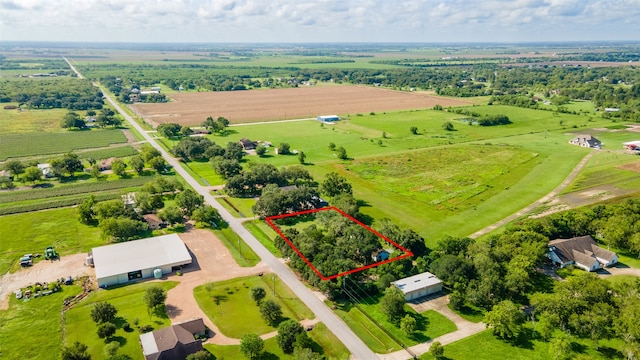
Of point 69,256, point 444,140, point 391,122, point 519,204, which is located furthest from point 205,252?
point 391,122

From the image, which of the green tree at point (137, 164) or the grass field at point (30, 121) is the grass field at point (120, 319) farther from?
the grass field at point (30, 121)

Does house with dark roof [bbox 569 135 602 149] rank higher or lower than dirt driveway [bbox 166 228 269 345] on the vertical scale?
higher

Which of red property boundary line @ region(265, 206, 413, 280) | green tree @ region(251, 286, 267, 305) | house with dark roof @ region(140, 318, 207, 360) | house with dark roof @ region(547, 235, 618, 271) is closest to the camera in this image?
house with dark roof @ region(140, 318, 207, 360)

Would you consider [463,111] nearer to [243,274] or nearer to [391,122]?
[391,122]

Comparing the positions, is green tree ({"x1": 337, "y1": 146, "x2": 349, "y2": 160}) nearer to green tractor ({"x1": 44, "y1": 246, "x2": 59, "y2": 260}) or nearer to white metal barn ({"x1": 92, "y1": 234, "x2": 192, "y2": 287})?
white metal barn ({"x1": 92, "y1": 234, "x2": 192, "y2": 287})

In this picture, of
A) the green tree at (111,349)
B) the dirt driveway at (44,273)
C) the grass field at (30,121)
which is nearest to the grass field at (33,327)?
the dirt driveway at (44,273)

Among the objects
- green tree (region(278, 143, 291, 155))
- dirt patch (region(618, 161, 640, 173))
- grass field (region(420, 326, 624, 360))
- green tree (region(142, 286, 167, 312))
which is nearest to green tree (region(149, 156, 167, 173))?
green tree (region(278, 143, 291, 155))
